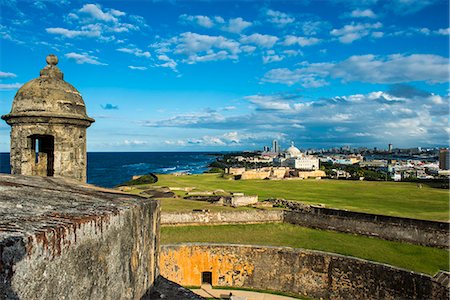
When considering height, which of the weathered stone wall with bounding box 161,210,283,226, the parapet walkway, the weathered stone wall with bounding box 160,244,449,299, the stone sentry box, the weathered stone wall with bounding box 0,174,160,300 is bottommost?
the parapet walkway

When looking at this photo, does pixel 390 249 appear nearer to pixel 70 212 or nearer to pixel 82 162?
pixel 82 162

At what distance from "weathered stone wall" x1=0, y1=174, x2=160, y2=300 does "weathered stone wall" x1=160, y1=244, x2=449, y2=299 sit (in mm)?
8961

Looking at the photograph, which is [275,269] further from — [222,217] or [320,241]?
[222,217]

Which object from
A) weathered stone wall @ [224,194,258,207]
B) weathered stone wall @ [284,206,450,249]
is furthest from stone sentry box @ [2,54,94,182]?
weathered stone wall @ [224,194,258,207]

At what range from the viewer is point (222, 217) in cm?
1920

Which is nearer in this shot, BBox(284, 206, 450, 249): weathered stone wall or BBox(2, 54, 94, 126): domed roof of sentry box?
BBox(2, 54, 94, 126): domed roof of sentry box

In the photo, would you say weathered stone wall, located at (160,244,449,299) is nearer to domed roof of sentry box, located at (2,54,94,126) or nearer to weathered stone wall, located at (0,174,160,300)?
domed roof of sentry box, located at (2,54,94,126)

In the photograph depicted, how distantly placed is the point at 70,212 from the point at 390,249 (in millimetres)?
14713

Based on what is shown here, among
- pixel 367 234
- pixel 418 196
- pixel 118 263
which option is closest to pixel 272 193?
pixel 418 196

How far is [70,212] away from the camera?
3734mm

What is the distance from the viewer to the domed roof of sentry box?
8.67 metres

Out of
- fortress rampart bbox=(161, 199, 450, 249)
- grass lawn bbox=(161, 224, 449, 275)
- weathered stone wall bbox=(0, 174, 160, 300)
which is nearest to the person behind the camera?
weathered stone wall bbox=(0, 174, 160, 300)

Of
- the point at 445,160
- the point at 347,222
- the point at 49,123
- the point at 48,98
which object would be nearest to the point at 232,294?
the point at 347,222

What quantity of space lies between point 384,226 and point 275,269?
5.67 m
